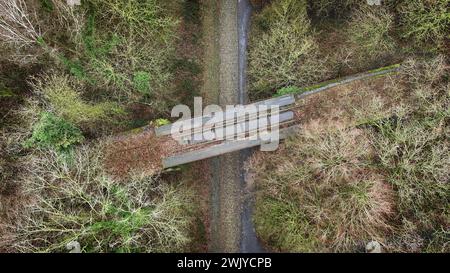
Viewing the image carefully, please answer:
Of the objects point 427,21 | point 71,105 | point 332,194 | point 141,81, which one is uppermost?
point 427,21

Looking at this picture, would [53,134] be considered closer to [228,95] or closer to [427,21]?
[228,95]

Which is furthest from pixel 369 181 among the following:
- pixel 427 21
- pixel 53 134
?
pixel 53 134

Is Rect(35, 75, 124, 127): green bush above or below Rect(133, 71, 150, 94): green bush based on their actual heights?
below

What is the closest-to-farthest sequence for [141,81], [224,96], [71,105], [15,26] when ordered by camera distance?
[71,105], [15,26], [141,81], [224,96]

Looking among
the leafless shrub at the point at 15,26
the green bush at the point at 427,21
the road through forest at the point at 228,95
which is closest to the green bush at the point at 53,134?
the leafless shrub at the point at 15,26

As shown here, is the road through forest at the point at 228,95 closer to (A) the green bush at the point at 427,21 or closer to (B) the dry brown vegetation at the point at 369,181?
(B) the dry brown vegetation at the point at 369,181

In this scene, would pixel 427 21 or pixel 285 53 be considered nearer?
pixel 427 21

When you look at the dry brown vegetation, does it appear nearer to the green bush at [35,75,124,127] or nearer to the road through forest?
the road through forest

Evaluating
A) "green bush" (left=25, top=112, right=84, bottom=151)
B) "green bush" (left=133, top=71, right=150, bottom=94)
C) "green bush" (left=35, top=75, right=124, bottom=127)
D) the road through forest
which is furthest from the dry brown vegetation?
"green bush" (left=25, top=112, right=84, bottom=151)
